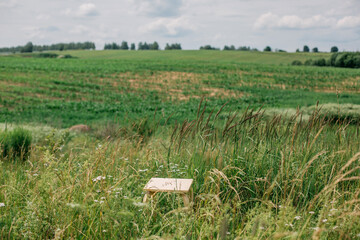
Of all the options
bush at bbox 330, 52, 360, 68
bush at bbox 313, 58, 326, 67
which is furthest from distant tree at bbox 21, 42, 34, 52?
bush at bbox 330, 52, 360, 68

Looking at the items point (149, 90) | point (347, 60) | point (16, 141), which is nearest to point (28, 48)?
point (149, 90)

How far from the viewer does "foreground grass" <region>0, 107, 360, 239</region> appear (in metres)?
2.77

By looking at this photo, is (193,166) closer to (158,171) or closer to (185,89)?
(158,171)

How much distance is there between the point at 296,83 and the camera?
35.7 m

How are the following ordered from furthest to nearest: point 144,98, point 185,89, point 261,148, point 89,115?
1. point 185,89
2. point 144,98
3. point 89,115
4. point 261,148

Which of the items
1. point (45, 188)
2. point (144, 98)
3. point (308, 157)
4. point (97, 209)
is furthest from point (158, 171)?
point (144, 98)

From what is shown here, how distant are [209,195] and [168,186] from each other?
762mm

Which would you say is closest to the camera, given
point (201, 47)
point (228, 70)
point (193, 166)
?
point (193, 166)

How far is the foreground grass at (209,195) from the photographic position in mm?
2766

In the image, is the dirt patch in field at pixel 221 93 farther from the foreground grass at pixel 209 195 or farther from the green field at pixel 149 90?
the foreground grass at pixel 209 195

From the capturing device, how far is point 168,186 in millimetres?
3330

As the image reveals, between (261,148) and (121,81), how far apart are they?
29128 mm

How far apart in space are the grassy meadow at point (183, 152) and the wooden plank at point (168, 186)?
14 cm

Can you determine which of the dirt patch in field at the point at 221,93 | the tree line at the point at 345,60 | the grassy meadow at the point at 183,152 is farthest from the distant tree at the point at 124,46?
the dirt patch in field at the point at 221,93
